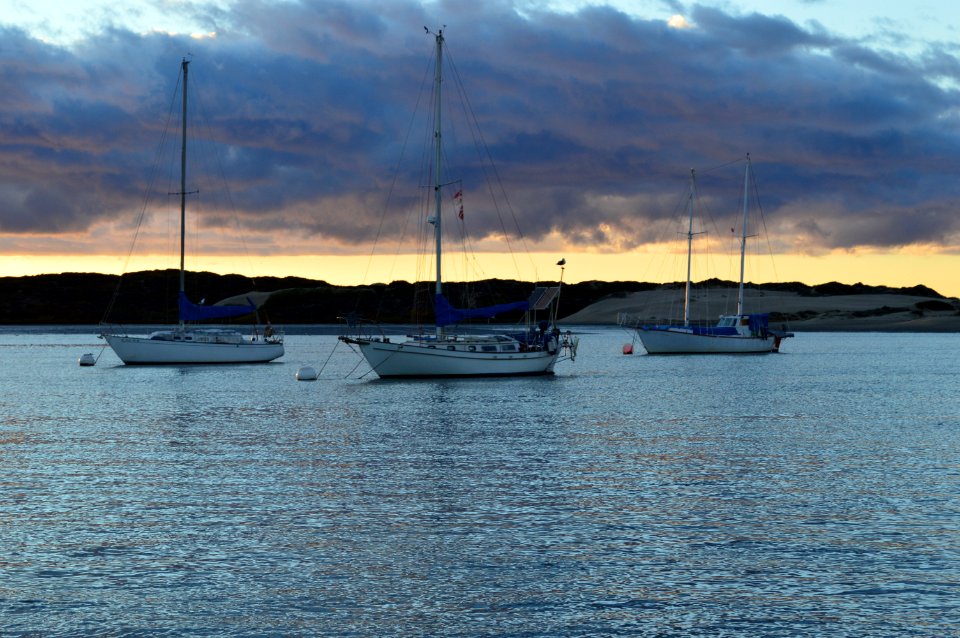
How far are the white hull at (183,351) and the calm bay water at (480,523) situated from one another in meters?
30.5

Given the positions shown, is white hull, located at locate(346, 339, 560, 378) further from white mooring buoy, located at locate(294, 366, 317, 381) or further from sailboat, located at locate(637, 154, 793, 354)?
sailboat, located at locate(637, 154, 793, 354)

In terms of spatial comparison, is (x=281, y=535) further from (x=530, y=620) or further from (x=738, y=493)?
(x=738, y=493)

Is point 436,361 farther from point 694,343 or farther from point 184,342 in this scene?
point 694,343

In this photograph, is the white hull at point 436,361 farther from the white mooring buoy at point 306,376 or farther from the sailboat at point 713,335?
the sailboat at point 713,335

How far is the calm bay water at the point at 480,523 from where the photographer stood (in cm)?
1191

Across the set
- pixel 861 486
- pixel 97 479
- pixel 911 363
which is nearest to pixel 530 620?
pixel 861 486

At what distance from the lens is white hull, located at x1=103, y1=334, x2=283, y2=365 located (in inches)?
2662

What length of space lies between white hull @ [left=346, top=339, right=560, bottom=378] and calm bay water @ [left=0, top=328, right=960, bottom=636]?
15.2 m

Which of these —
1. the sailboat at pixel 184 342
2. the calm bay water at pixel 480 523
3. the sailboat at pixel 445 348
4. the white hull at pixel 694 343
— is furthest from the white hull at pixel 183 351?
the white hull at pixel 694 343

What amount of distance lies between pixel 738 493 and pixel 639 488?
1861 mm

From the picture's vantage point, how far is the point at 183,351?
67.6 m

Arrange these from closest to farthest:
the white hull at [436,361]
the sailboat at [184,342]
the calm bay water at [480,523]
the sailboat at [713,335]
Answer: the calm bay water at [480,523] → the white hull at [436,361] → the sailboat at [184,342] → the sailboat at [713,335]

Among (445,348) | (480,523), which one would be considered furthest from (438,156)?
(480,523)

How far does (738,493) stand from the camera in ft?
65.0
